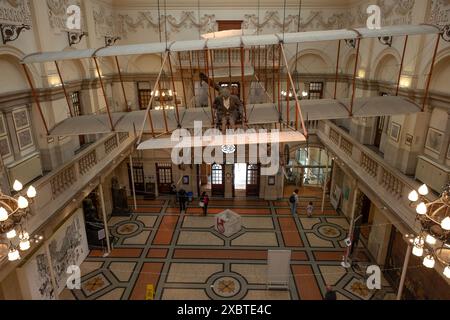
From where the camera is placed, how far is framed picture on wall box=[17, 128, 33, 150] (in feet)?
30.7

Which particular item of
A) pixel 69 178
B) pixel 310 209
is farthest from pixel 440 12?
pixel 69 178

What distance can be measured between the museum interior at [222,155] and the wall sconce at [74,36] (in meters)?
0.11

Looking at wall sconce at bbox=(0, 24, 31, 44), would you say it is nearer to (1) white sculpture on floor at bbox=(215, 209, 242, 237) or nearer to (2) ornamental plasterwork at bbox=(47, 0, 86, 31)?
(2) ornamental plasterwork at bbox=(47, 0, 86, 31)

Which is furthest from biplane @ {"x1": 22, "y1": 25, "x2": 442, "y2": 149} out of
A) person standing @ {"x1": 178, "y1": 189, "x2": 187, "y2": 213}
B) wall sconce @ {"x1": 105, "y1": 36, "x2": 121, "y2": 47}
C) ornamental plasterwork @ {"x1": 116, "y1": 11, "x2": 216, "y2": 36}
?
ornamental plasterwork @ {"x1": 116, "y1": 11, "x2": 216, "y2": 36}

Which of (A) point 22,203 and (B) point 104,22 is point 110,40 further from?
(A) point 22,203

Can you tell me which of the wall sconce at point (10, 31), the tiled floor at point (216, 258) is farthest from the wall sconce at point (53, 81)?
the tiled floor at point (216, 258)

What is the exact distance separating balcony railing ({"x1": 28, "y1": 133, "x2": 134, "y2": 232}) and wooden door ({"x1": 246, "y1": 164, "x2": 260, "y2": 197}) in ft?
24.7

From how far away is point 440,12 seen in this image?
8.30 metres

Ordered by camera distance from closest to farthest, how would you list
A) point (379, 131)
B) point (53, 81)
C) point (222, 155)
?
point (53, 81)
point (379, 131)
point (222, 155)

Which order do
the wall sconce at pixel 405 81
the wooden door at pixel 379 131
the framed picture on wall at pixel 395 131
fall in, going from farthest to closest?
the wooden door at pixel 379 131 < the framed picture on wall at pixel 395 131 < the wall sconce at pixel 405 81

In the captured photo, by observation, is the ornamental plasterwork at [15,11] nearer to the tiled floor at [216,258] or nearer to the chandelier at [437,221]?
the tiled floor at [216,258]

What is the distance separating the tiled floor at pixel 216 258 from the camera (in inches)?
424

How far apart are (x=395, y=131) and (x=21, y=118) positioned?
11.9 metres

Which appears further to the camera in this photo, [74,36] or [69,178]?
[74,36]
